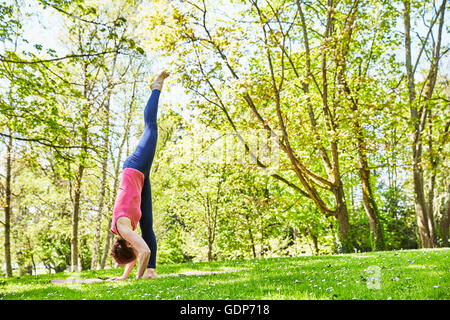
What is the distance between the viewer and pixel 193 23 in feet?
49.7

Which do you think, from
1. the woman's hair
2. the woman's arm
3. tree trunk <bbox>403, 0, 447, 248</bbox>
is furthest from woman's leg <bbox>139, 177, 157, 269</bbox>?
tree trunk <bbox>403, 0, 447, 248</bbox>

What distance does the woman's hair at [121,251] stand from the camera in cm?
653

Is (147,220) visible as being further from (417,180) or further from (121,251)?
(417,180)

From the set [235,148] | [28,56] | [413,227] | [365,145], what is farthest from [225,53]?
[413,227]

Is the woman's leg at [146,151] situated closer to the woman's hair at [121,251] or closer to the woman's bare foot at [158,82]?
the woman's bare foot at [158,82]

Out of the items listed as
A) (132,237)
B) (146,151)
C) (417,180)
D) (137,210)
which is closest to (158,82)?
(146,151)

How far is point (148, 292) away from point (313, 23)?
58.9 ft

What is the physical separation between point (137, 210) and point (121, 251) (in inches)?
Result: 36.2

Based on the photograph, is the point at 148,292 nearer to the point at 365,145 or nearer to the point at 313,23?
the point at 365,145

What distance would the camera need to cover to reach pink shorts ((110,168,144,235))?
20.4 ft

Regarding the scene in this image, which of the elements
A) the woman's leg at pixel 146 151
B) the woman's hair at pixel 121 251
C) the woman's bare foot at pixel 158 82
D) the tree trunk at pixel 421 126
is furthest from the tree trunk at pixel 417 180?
the woman's hair at pixel 121 251

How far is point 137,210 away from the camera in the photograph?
20.9 ft

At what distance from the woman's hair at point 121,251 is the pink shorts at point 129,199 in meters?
0.33
